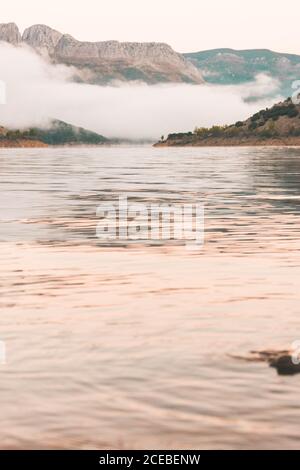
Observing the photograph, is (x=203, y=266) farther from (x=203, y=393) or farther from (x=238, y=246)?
(x=203, y=393)

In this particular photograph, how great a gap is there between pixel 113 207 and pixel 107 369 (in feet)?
102

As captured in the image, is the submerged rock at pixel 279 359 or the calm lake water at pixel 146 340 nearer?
the calm lake water at pixel 146 340

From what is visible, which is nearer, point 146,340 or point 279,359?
point 279,359

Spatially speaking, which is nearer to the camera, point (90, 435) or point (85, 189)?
point (90, 435)

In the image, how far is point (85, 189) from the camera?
2340 inches

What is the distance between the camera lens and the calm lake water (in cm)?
987

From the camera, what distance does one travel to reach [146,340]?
13969 mm

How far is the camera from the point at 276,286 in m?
19.2

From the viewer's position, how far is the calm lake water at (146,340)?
32.4 feet

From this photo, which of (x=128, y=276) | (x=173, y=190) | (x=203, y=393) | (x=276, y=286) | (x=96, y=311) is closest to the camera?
(x=203, y=393)

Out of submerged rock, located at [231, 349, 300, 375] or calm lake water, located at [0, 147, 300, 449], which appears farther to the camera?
submerged rock, located at [231, 349, 300, 375]

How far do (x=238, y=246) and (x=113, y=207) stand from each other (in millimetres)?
16967
